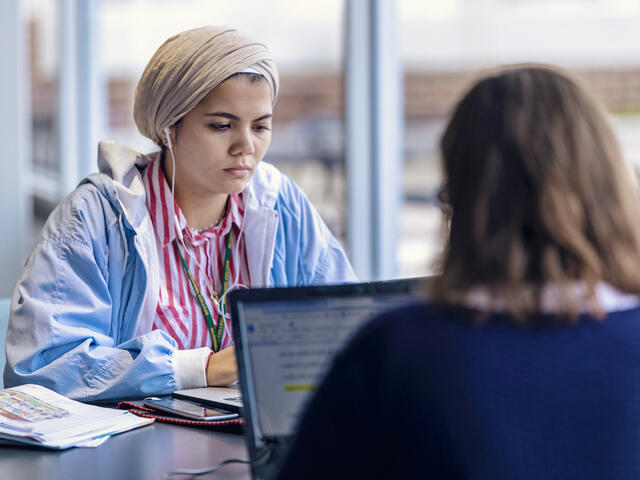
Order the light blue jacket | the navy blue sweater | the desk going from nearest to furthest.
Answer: the navy blue sweater < the desk < the light blue jacket

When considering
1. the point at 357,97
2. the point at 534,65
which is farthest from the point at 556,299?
the point at 357,97

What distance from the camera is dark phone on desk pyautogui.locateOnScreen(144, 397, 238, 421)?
1402 millimetres

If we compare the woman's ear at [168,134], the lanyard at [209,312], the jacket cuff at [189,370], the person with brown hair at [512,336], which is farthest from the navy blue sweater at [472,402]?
the woman's ear at [168,134]

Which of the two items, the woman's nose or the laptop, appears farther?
the woman's nose

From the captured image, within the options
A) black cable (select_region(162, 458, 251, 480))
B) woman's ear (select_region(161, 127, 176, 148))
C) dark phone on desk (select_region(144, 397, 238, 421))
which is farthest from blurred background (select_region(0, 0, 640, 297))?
black cable (select_region(162, 458, 251, 480))

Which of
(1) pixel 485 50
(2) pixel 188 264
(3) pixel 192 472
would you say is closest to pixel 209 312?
(2) pixel 188 264

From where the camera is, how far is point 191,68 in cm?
176

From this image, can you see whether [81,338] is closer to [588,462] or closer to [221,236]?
[221,236]

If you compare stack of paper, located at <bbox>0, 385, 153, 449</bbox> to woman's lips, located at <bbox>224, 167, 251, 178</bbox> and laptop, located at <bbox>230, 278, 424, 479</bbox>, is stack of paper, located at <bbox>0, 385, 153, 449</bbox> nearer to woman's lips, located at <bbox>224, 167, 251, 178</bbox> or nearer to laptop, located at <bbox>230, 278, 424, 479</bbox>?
laptop, located at <bbox>230, 278, 424, 479</bbox>

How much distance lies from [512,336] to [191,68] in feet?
3.78

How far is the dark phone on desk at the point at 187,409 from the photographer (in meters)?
1.40

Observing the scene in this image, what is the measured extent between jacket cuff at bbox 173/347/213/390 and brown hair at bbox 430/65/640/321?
862 mm

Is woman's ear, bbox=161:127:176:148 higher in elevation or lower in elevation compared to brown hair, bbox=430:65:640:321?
higher

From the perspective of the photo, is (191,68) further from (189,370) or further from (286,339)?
(286,339)
